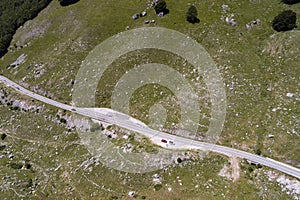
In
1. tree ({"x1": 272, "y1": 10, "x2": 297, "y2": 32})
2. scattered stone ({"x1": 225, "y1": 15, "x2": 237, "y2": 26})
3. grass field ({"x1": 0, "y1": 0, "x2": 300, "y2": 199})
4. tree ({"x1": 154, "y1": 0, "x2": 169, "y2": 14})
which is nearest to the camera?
grass field ({"x1": 0, "y1": 0, "x2": 300, "y2": 199})

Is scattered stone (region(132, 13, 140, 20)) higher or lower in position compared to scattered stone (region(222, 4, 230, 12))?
lower

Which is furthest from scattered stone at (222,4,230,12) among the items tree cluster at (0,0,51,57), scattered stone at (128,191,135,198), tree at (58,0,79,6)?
tree cluster at (0,0,51,57)

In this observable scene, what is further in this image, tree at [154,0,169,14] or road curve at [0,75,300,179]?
tree at [154,0,169,14]

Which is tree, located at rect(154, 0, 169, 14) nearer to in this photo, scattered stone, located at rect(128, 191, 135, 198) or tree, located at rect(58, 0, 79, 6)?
tree, located at rect(58, 0, 79, 6)

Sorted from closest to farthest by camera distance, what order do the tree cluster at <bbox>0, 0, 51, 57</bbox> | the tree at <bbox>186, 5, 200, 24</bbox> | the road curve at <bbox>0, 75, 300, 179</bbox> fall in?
1. the road curve at <bbox>0, 75, 300, 179</bbox>
2. the tree at <bbox>186, 5, 200, 24</bbox>
3. the tree cluster at <bbox>0, 0, 51, 57</bbox>

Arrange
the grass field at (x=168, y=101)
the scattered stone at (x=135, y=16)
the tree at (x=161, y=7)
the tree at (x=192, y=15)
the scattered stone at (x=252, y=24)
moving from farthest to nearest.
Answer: the scattered stone at (x=135, y=16), the tree at (x=161, y=7), the tree at (x=192, y=15), the scattered stone at (x=252, y=24), the grass field at (x=168, y=101)

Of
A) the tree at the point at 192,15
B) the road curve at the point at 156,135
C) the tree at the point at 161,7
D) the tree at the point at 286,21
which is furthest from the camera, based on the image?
the tree at the point at 161,7

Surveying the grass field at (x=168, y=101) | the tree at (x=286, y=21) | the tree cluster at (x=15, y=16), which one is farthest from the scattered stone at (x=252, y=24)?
the tree cluster at (x=15, y=16)

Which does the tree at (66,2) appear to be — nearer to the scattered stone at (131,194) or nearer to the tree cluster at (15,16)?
the tree cluster at (15,16)
